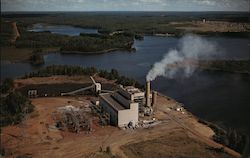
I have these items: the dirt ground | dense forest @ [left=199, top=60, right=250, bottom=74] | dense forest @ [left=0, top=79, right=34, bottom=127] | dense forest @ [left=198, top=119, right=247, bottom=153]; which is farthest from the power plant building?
dense forest @ [left=199, top=60, right=250, bottom=74]

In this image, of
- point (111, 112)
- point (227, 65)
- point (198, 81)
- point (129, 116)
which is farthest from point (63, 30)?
point (129, 116)

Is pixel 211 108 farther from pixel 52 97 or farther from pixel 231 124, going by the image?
pixel 52 97

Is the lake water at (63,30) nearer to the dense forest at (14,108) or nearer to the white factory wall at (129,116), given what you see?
the dense forest at (14,108)

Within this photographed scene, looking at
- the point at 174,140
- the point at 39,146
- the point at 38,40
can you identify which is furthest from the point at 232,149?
the point at 38,40

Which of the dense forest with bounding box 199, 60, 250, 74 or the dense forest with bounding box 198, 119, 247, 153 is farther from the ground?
the dense forest with bounding box 199, 60, 250, 74

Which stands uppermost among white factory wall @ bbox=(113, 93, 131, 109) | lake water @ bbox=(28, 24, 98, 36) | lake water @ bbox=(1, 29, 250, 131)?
lake water @ bbox=(28, 24, 98, 36)

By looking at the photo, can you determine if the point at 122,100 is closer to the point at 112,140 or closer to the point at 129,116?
the point at 129,116

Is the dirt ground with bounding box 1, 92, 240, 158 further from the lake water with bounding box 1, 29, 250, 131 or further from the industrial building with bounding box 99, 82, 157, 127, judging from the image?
the lake water with bounding box 1, 29, 250, 131
